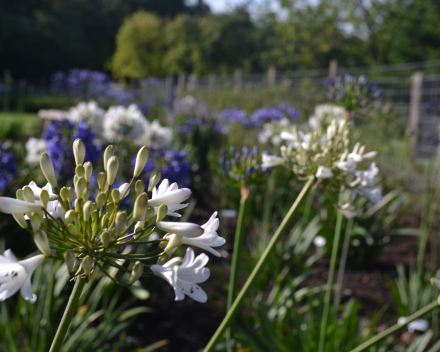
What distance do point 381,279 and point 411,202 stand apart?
7.53 feet

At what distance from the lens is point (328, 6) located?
25.2m

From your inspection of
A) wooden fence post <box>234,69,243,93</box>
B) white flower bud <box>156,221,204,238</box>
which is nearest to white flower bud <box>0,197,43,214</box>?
white flower bud <box>156,221,204,238</box>

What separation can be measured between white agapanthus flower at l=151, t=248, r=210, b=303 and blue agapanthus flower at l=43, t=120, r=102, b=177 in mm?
2153

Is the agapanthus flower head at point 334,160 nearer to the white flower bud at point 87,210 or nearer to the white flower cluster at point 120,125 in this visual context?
the white flower bud at point 87,210

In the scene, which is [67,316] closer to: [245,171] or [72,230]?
[72,230]

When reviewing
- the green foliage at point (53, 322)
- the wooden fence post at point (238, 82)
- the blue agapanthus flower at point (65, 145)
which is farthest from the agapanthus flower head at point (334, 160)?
the wooden fence post at point (238, 82)

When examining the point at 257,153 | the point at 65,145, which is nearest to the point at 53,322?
the point at 65,145

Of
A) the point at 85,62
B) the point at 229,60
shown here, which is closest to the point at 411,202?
the point at 85,62

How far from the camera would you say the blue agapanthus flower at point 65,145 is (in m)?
2.86

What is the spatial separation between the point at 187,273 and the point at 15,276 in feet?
0.98

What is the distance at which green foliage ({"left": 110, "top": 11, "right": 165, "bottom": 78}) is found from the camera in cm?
2775

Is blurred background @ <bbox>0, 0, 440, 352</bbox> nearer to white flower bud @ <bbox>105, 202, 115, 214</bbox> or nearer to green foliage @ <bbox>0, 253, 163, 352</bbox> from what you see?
green foliage @ <bbox>0, 253, 163, 352</bbox>

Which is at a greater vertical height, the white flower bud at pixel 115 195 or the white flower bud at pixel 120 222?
the white flower bud at pixel 115 195

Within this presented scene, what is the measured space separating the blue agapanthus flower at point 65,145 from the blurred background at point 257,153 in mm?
13
